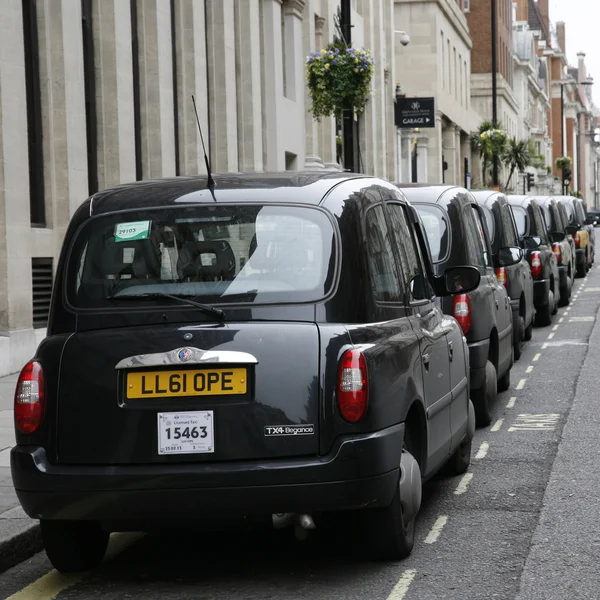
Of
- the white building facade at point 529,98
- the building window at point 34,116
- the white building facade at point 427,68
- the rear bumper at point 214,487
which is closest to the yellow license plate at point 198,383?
the rear bumper at point 214,487

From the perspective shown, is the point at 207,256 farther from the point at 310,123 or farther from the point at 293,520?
the point at 310,123

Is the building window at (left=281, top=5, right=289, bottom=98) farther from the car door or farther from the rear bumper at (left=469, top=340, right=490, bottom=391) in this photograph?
the car door

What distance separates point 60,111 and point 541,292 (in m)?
7.84

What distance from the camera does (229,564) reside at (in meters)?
6.48

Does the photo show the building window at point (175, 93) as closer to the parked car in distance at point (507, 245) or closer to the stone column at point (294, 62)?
the stone column at point (294, 62)

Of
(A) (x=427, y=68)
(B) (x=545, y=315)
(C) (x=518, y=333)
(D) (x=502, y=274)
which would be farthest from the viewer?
(A) (x=427, y=68)

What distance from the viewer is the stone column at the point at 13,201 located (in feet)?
50.2

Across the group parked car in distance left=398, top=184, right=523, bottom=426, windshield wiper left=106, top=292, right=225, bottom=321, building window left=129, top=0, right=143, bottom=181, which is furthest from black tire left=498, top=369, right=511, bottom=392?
building window left=129, top=0, right=143, bottom=181

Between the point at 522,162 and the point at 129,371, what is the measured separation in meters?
68.6

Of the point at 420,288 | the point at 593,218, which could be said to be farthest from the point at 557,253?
the point at 593,218

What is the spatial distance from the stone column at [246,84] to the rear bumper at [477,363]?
56.4 feet

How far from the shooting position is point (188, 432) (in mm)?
5707

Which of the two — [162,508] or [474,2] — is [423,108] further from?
[474,2]

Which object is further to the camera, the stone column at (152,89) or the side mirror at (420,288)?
the stone column at (152,89)
